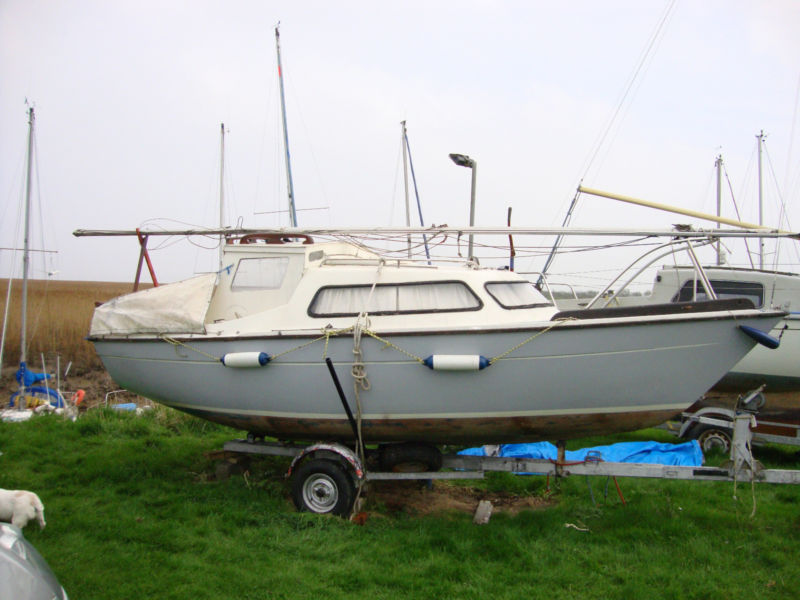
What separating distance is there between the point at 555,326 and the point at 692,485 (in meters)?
3.01

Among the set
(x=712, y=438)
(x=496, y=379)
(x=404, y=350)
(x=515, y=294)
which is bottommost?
(x=712, y=438)

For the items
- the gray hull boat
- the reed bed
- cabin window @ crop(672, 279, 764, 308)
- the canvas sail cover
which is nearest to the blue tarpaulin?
the gray hull boat

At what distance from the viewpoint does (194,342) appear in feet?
19.5

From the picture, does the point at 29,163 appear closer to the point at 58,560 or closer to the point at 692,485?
the point at 58,560

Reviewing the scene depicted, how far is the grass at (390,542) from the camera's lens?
4.15 m

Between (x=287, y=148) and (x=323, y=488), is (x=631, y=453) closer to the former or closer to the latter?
(x=323, y=488)

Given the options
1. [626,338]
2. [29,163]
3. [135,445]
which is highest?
[29,163]

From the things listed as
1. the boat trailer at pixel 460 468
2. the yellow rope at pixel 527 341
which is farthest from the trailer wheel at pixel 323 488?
the yellow rope at pixel 527 341

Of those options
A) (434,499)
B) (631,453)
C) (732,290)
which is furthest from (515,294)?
(732,290)

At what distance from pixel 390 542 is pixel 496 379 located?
1.64 m

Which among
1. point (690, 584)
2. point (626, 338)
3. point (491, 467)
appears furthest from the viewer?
point (491, 467)

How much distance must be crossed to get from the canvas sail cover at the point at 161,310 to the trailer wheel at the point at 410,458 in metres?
2.27

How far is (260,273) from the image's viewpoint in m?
6.39

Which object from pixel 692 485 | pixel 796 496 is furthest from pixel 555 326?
pixel 796 496
